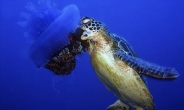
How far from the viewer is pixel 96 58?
2170 millimetres

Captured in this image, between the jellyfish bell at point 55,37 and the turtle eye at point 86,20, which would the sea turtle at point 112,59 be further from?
the jellyfish bell at point 55,37

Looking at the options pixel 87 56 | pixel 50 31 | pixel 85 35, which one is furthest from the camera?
pixel 87 56

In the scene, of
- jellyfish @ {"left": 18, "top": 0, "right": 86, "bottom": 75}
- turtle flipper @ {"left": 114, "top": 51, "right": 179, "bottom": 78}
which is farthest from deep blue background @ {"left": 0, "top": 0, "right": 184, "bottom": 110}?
turtle flipper @ {"left": 114, "top": 51, "right": 179, "bottom": 78}

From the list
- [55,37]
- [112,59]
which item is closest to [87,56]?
[112,59]

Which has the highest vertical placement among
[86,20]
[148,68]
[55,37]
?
[86,20]

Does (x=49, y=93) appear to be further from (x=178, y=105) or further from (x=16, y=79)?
(x=178, y=105)

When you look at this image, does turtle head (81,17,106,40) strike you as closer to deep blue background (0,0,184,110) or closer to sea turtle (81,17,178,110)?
sea turtle (81,17,178,110)

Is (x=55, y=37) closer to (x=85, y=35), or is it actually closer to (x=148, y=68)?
(x=85, y=35)

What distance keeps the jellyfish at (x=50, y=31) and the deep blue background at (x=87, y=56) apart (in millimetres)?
5943

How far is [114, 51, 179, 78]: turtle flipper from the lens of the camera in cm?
178

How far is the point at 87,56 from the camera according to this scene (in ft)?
31.0

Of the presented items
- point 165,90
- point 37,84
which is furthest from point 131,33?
point 37,84

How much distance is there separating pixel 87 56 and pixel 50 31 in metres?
7.66

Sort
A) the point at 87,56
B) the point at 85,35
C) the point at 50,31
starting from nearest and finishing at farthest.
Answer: the point at 50,31 → the point at 85,35 → the point at 87,56
